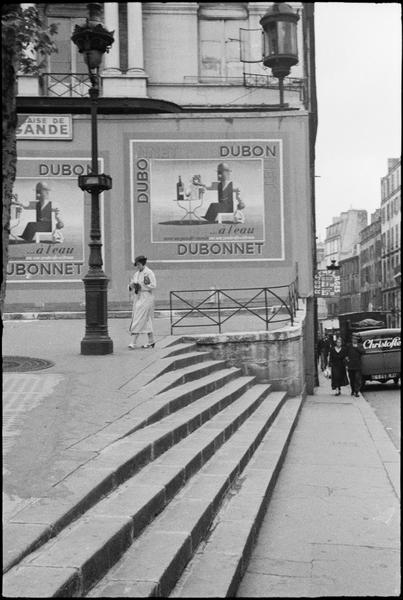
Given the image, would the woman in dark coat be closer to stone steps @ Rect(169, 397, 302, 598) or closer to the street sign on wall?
the street sign on wall

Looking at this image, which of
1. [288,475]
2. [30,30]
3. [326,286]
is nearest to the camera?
[30,30]

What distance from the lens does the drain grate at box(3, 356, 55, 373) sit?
941 cm

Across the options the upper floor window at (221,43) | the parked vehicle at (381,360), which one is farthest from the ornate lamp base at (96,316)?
the upper floor window at (221,43)

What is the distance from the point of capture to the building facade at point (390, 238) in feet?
244

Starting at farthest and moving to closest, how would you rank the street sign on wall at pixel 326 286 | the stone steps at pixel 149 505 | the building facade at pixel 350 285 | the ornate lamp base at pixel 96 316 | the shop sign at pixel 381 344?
the building facade at pixel 350 285, the street sign on wall at pixel 326 286, the shop sign at pixel 381 344, the ornate lamp base at pixel 96 316, the stone steps at pixel 149 505

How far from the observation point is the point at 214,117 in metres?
20.6

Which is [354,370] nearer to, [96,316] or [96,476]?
[96,316]

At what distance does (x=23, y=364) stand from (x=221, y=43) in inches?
761

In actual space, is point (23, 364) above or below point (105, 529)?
above

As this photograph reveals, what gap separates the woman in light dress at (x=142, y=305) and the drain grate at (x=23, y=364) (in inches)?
87.9

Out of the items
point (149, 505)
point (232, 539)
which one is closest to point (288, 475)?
point (232, 539)

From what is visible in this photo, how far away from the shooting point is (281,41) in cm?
2431

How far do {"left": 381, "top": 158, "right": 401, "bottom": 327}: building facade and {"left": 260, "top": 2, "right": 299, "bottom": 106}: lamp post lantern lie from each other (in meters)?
50.1

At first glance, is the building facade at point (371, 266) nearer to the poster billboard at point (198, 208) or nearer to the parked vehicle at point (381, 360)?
the parked vehicle at point (381, 360)
